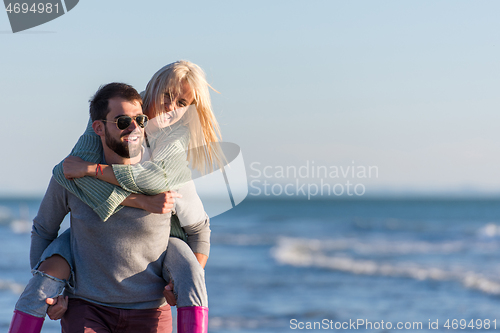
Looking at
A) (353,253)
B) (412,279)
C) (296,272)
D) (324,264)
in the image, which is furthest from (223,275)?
(353,253)

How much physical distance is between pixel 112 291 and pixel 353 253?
38.8 ft

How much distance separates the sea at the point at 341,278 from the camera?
23.5 ft

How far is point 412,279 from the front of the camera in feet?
33.1

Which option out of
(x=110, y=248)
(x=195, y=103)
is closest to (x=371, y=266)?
(x=195, y=103)

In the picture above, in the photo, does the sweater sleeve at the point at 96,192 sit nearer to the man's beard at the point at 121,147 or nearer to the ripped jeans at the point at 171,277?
the man's beard at the point at 121,147

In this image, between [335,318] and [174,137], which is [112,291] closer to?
[174,137]

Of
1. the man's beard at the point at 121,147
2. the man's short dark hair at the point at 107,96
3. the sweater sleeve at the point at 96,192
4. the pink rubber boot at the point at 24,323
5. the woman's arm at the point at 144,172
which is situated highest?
the man's short dark hair at the point at 107,96

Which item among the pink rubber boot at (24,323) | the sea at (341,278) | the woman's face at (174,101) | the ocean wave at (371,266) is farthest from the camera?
the ocean wave at (371,266)

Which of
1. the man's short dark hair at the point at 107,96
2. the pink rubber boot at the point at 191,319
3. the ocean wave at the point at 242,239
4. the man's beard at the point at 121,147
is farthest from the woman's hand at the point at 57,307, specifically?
the ocean wave at the point at 242,239

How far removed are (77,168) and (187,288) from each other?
714 mm

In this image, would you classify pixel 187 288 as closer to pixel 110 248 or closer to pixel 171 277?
pixel 171 277

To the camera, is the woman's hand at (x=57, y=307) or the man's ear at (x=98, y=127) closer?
the woman's hand at (x=57, y=307)

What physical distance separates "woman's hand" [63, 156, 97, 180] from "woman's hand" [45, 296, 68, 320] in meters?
0.53

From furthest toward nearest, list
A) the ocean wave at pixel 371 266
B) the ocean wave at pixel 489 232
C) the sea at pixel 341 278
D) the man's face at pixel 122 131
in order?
the ocean wave at pixel 489 232 → the ocean wave at pixel 371 266 → the sea at pixel 341 278 → the man's face at pixel 122 131
